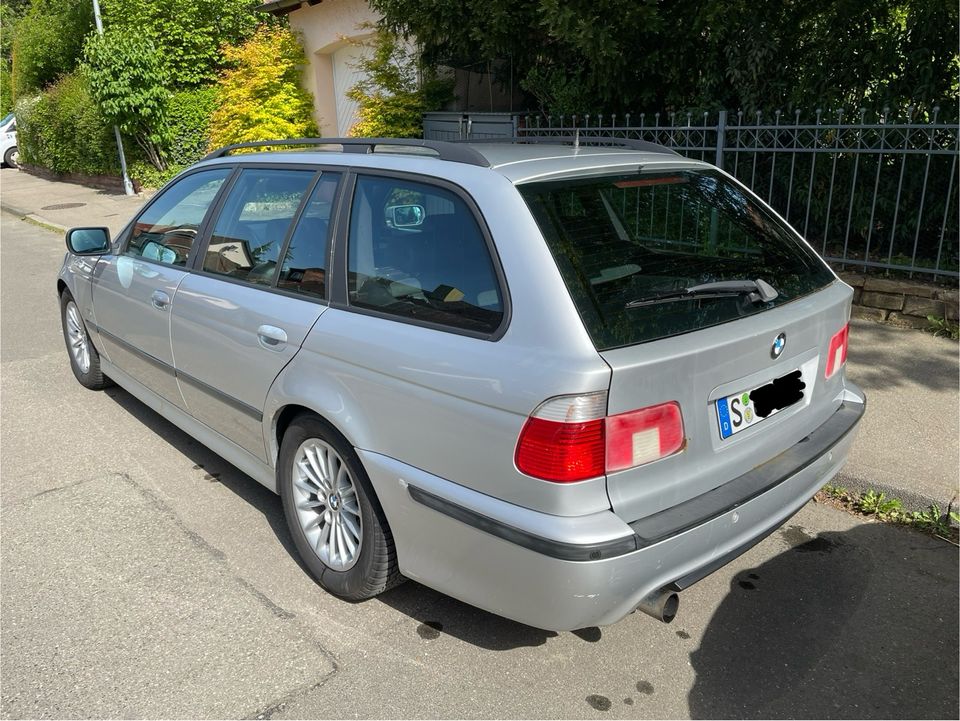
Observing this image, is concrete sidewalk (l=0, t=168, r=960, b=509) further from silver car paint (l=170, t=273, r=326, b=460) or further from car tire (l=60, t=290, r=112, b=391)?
car tire (l=60, t=290, r=112, b=391)

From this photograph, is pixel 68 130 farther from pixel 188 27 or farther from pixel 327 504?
pixel 327 504

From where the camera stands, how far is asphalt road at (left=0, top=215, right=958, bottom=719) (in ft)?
8.70

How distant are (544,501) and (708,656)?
3.41 feet

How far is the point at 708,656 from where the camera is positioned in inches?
113

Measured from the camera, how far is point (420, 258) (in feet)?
9.26

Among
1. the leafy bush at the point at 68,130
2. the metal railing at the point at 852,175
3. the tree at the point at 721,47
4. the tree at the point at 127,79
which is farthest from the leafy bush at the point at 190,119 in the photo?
the metal railing at the point at 852,175

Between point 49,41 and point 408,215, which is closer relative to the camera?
point 408,215

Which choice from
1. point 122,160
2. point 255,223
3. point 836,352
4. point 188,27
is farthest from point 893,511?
point 122,160

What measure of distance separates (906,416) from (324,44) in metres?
12.2

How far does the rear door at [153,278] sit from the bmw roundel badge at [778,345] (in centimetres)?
271

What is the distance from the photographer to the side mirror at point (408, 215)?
2.88 meters

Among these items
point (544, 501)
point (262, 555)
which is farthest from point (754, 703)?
point (262, 555)

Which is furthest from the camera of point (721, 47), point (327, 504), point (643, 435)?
point (721, 47)

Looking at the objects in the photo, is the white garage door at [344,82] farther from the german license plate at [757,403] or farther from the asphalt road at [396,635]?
the german license plate at [757,403]
